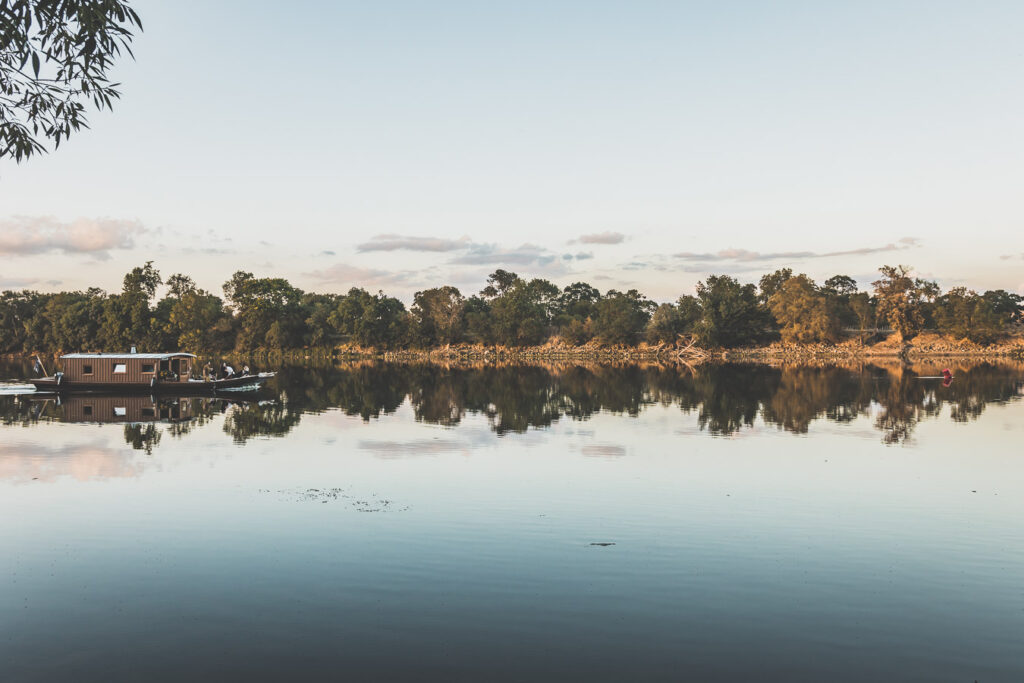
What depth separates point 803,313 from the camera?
121 m

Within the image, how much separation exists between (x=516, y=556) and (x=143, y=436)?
23.0 metres

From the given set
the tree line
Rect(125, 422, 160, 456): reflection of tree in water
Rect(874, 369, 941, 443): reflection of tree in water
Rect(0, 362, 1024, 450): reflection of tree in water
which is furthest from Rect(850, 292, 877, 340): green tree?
Rect(125, 422, 160, 456): reflection of tree in water

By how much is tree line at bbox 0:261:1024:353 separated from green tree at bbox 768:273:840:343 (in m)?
0.21

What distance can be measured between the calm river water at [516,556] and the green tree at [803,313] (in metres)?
96.0

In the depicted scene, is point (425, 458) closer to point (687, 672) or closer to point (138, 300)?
point (687, 672)

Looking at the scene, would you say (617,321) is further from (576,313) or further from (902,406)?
(902,406)

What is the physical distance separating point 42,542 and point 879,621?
15039mm

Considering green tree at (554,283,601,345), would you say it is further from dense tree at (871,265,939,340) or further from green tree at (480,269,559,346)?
dense tree at (871,265,939,340)

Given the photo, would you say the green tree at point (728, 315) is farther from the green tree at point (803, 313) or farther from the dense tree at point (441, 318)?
the dense tree at point (441, 318)

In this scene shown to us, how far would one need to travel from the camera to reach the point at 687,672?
28.6 ft

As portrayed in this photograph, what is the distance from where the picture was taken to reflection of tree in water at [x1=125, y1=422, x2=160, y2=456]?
26.9 meters

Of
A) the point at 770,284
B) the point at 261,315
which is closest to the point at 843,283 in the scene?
the point at 770,284

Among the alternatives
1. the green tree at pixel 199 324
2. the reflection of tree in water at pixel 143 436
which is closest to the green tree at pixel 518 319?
the green tree at pixel 199 324

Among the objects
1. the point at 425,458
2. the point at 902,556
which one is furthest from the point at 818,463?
the point at 425,458
